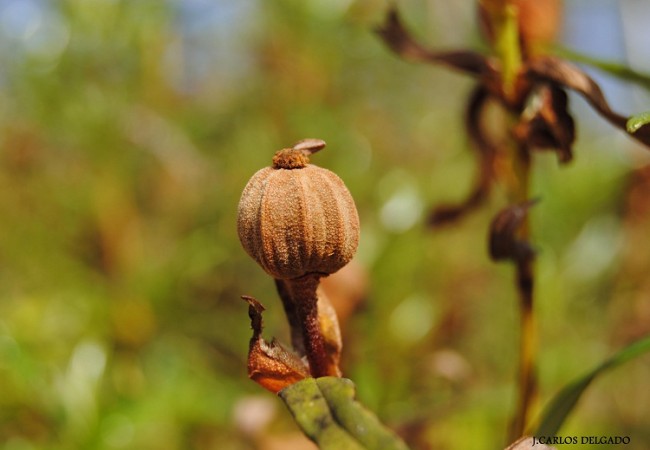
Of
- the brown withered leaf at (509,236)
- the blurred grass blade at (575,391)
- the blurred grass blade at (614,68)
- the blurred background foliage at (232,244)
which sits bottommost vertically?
the blurred grass blade at (575,391)

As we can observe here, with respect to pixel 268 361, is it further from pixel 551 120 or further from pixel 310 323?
pixel 551 120

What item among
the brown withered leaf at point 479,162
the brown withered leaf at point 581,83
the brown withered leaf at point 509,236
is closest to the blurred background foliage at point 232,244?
the brown withered leaf at point 479,162

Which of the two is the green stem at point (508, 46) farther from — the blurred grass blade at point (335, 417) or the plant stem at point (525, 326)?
the blurred grass blade at point (335, 417)

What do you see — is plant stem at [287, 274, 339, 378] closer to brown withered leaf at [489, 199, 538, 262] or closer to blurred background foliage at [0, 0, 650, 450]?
brown withered leaf at [489, 199, 538, 262]

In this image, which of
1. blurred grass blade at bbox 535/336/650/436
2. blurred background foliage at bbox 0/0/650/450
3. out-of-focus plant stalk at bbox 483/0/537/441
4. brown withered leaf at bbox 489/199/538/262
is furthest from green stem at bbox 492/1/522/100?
blurred background foliage at bbox 0/0/650/450

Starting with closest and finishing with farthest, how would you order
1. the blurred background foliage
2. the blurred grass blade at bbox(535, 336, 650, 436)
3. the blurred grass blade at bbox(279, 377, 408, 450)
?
the blurred grass blade at bbox(279, 377, 408, 450) → the blurred grass blade at bbox(535, 336, 650, 436) → the blurred background foliage
